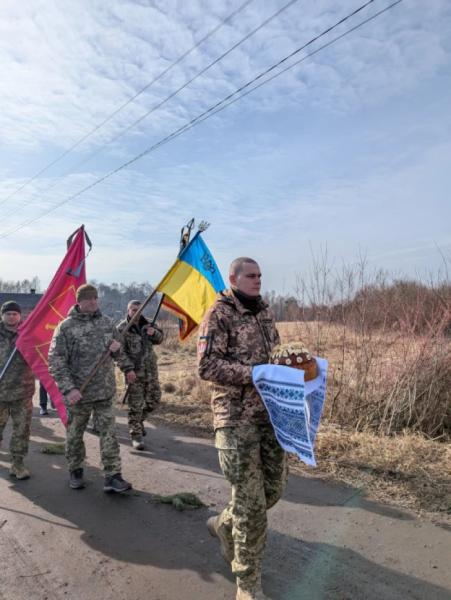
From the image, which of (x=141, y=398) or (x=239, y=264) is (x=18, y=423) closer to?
(x=141, y=398)

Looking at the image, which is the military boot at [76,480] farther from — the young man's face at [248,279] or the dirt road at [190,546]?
the young man's face at [248,279]

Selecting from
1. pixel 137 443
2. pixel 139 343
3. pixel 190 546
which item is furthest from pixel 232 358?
pixel 139 343

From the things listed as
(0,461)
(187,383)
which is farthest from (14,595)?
(187,383)

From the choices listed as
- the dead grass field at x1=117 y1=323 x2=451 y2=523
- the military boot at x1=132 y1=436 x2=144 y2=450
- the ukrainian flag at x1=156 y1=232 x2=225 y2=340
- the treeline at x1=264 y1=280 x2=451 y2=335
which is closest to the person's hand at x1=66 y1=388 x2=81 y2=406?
the ukrainian flag at x1=156 y1=232 x2=225 y2=340

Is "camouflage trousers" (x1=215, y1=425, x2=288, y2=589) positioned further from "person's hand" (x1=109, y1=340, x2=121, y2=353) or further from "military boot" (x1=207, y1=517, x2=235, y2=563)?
"person's hand" (x1=109, y1=340, x2=121, y2=353)

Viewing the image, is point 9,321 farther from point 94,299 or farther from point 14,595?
point 14,595

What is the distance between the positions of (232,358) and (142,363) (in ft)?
14.6

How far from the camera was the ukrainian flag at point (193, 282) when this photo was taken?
6.27m

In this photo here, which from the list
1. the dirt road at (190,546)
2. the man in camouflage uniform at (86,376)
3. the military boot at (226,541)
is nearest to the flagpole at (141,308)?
the man in camouflage uniform at (86,376)

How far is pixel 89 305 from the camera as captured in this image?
5.44 metres

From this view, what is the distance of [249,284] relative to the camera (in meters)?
3.35

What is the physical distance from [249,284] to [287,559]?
2.16 meters

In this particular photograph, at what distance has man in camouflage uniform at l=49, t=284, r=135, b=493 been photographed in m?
5.24

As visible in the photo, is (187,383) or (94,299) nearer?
(94,299)
